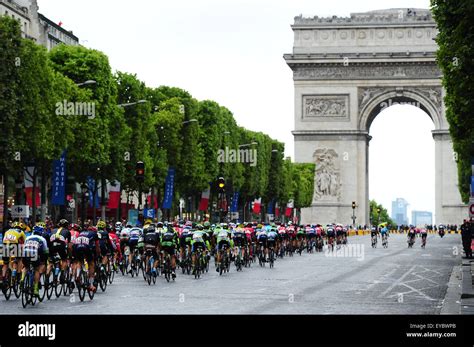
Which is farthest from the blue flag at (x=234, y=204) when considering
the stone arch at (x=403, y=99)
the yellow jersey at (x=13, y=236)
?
the yellow jersey at (x=13, y=236)

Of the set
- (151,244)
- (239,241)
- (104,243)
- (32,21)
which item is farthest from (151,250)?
(32,21)

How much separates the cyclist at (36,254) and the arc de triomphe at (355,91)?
105023mm

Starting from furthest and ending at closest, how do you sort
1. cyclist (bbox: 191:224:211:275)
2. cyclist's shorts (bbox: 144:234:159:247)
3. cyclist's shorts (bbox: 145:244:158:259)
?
cyclist (bbox: 191:224:211:275) → cyclist's shorts (bbox: 145:244:158:259) → cyclist's shorts (bbox: 144:234:159:247)

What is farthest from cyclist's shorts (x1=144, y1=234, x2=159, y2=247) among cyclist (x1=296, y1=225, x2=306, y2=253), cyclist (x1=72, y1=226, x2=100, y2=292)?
cyclist (x1=296, y1=225, x2=306, y2=253)

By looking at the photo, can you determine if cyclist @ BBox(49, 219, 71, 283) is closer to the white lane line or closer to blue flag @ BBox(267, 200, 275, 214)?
the white lane line

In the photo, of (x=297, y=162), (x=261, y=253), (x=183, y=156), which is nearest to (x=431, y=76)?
(x=297, y=162)

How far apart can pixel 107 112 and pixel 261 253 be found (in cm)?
1914

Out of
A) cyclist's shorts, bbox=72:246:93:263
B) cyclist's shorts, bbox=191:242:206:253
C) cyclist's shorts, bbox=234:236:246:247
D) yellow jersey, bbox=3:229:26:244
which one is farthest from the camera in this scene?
cyclist's shorts, bbox=234:236:246:247

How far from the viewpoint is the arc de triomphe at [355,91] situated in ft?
435

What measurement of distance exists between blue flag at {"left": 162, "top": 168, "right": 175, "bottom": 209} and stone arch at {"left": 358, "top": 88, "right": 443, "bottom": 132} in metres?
54.6

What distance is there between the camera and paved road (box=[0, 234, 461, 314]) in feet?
89.6
